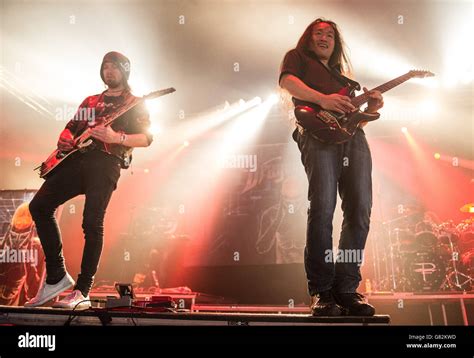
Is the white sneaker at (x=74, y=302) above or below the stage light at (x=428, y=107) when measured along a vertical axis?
below

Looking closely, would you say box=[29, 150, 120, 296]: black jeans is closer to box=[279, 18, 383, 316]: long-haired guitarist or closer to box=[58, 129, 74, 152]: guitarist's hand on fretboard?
box=[58, 129, 74, 152]: guitarist's hand on fretboard

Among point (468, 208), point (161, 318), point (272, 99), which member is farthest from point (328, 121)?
point (468, 208)

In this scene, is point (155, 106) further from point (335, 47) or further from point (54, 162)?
point (335, 47)

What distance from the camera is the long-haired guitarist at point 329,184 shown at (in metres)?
2.45

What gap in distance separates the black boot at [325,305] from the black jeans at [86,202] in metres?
1.46

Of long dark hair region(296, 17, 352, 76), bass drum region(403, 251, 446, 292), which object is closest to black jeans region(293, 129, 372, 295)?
long dark hair region(296, 17, 352, 76)

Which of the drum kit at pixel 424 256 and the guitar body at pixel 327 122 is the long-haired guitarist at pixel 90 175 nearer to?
the guitar body at pixel 327 122

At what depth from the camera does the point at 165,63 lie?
6.71 meters

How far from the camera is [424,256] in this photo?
5.89 metres

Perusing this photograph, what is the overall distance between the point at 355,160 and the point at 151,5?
463cm

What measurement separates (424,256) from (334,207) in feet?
12.9

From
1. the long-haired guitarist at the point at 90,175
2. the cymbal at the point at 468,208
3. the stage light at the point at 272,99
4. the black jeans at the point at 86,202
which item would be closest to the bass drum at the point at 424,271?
the cymbal at the point at 468,208

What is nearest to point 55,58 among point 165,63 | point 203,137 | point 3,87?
point 3,87

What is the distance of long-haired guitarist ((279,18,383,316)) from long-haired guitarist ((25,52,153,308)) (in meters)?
1.21
